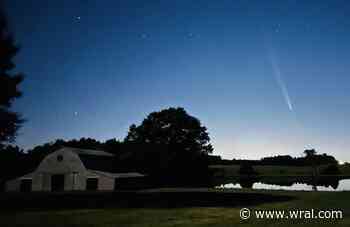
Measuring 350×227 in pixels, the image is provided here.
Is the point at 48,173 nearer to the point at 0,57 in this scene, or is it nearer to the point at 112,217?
the point at 0,57

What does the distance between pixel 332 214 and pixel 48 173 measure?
143 feet

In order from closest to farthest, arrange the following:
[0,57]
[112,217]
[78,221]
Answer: [78,221] → [112,217] → [0,57]

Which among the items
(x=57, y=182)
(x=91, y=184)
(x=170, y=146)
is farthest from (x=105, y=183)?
(x=170, y=146)

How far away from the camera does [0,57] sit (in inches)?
1049

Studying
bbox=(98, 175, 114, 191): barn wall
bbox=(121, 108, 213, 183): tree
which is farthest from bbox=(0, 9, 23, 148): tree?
bbox=(121, 108, 213, 183): tree

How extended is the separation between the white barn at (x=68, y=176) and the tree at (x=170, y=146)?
8616 mm

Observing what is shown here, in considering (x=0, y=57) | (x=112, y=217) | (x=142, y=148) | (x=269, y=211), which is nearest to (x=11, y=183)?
(x=142, y=148)

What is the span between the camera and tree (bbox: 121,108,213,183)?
58.1m

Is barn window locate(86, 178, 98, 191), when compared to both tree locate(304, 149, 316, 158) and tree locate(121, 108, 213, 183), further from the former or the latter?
tree locate(304, 149, 316, 158)

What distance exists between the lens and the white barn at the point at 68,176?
47031 mm

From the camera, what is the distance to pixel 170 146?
2511 inches

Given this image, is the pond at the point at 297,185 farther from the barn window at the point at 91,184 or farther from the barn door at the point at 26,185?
the barn door at the point at 26,185

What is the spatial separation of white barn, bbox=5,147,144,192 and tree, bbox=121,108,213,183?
862 centimetres

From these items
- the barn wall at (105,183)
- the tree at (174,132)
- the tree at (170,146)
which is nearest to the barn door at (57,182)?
the barn wall at (105,183)
